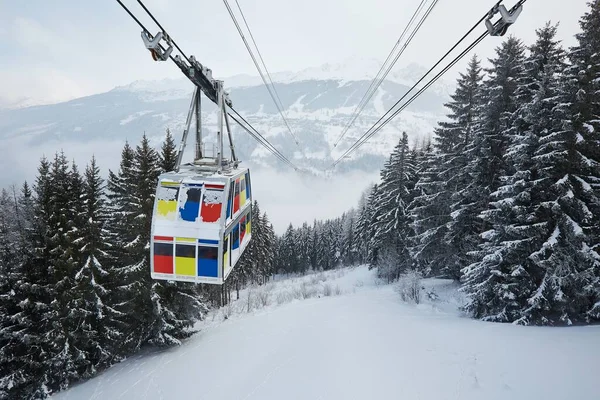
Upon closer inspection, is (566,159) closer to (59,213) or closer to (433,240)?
(433,240)

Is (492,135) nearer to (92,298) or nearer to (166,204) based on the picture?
(166,204)

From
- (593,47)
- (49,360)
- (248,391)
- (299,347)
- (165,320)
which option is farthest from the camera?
(165,320)

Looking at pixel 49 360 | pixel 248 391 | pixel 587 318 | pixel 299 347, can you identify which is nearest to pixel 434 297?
pixel 587 318

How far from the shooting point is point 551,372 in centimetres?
948

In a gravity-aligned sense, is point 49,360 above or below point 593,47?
below

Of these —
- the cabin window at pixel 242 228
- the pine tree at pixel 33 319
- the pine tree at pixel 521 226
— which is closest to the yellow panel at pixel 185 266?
the cabin window at pixel 242 228

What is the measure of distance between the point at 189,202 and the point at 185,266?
185 centimetres

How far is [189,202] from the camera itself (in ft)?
30.0

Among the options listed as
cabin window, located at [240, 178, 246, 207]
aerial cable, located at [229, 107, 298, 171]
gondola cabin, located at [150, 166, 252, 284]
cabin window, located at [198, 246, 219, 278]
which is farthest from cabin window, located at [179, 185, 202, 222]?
cabin window, located at [240, 178, 246, 207]

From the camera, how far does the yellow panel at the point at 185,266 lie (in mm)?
9188

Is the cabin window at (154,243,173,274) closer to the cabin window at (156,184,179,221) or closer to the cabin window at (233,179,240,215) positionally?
the cabin window at (156,184,179,221)

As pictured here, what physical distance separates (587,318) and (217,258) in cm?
1541

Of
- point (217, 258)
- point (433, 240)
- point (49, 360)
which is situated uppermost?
point (217, 258)

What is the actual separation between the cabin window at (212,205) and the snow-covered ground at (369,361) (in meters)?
6.56
